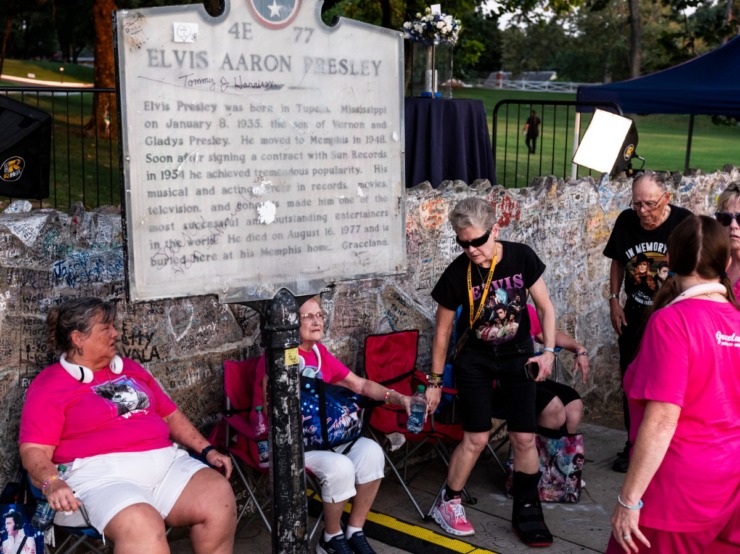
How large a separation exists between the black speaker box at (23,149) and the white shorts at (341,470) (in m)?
1.85

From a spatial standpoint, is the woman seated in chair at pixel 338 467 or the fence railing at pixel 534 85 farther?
the fence railing at pixel 534 85

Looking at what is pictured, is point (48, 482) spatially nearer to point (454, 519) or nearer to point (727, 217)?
point (454, 519)

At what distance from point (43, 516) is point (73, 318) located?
791mm

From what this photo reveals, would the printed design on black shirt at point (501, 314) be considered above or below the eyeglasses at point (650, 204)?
below

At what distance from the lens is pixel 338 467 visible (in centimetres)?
433

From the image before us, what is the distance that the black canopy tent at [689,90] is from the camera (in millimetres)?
9867

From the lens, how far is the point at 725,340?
291 centimetres

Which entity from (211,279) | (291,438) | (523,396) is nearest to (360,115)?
(211,279)

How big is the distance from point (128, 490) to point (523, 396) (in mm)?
2094

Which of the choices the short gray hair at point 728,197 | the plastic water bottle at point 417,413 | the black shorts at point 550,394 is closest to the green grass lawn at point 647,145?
the black shorts at point 550,394

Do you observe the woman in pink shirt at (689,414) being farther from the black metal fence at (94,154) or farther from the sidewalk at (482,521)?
the black metal fence at (94,154)

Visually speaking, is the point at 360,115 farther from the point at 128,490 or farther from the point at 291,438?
the point at 128,490

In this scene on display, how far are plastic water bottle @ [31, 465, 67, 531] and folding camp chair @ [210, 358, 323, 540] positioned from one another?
978 mm

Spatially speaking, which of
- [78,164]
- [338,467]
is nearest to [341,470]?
[338,467]
